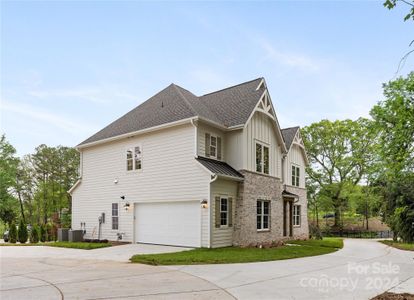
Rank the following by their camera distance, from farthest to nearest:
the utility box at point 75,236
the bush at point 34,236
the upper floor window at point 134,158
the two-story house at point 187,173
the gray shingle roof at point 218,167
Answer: the bush at point 34,236, the utility box at point 75,236, the upper floor window at point 134,158, the two-story house at point 187,173, the gray shingle roof at point 218,167

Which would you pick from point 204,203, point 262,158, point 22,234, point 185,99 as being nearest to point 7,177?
point 22,234

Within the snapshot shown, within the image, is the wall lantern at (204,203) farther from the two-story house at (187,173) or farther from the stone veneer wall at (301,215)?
the stone veneer wall at (301,215)

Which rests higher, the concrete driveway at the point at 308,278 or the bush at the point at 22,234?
the concrete driveway at the point at 308,278

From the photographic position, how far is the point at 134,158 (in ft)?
59.5

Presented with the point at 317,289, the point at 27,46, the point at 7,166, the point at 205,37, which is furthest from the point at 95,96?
the point at 317,289

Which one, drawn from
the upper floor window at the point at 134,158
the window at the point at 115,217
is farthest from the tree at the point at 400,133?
the window at the point at 115,217

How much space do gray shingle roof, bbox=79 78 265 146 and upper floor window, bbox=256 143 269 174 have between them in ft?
7.28

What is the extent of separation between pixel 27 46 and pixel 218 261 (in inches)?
541

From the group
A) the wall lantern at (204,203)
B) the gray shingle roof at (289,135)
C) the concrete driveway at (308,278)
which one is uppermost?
the gray shingle roof at (289,135)

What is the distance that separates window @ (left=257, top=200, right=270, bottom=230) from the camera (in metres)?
17.7

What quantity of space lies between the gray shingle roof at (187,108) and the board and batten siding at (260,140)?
0.91 meters

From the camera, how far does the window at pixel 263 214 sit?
58.1ft

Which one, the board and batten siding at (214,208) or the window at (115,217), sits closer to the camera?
the board and batten siding at (214,208)

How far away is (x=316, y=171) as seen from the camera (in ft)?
122
